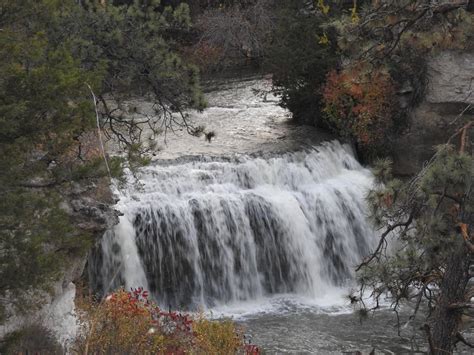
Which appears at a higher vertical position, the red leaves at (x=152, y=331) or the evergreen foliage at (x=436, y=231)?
the evergreen foliage at (x=436, y=231)

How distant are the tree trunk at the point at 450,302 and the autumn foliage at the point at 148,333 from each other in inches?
113

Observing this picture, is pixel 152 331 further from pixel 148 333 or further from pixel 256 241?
pixel 256 241

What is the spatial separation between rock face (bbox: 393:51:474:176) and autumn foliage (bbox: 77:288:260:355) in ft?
30.0

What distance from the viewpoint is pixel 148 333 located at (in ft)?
27.6

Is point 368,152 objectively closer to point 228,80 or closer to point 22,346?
point 228,80

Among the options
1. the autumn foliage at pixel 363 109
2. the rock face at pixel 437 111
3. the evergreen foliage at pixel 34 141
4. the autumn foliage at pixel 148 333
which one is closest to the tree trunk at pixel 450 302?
the autumn foliage at pixel 148 333

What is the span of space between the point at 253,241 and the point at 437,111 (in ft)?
19.2

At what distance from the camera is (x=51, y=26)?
320 inches

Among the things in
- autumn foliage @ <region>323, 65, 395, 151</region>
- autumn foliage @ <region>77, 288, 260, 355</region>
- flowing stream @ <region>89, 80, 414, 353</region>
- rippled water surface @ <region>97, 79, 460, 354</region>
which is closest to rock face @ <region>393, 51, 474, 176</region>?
autumn foliage @ <region>323, 65, 395, 151</region>

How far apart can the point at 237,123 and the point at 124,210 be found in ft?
20.8

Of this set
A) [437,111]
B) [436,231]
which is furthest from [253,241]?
[436,231]

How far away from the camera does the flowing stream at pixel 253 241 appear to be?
480 inches

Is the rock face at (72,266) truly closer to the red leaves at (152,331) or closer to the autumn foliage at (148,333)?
the autumn foliage at (148,333)

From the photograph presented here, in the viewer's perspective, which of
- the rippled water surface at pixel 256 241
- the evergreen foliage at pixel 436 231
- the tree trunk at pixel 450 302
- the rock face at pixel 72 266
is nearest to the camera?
the evergreen foliage at pixel 436 231
